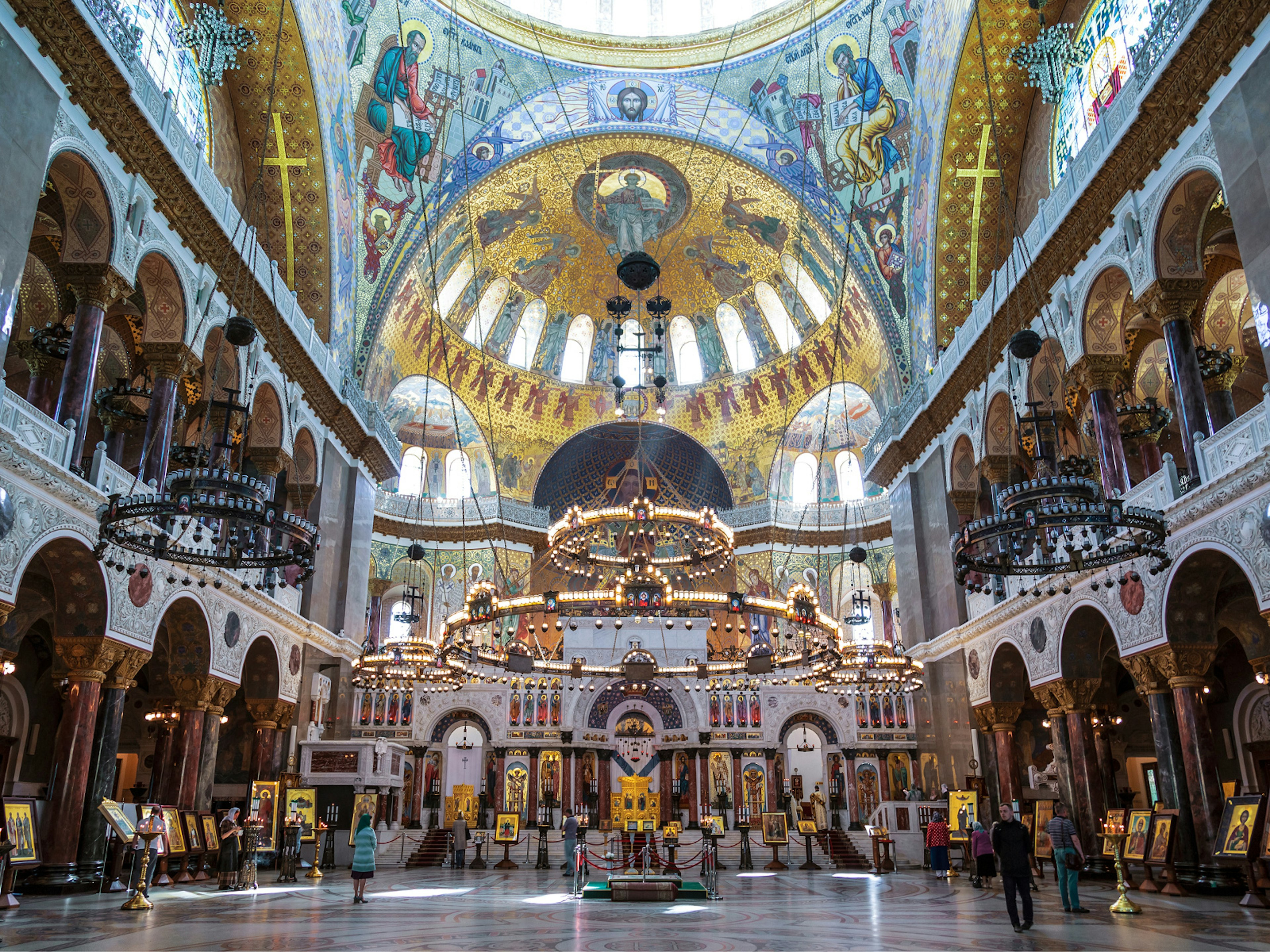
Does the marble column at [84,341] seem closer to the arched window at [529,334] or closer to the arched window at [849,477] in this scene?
the arched window at [529,334]

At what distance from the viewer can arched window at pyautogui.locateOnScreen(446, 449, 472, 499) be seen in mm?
33213

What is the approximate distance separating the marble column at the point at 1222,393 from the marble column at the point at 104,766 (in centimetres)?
1802

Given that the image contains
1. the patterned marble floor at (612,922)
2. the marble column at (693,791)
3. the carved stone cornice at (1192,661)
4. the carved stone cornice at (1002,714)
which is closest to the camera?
the patterned marble floor at (612,922)

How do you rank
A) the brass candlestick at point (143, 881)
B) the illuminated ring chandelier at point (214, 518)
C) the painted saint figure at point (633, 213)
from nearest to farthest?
the illuminated ring chandelier at point (214, 518), the brass candlestick at point (143, 881), the painted saint figure at point (633, 213)

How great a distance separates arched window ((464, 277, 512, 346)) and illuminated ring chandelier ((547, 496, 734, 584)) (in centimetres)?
1542

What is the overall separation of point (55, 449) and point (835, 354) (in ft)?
65.9

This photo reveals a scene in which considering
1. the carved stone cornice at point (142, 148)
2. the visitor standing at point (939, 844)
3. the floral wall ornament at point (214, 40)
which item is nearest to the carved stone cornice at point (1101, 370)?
the visitor standing at point (939, 844)

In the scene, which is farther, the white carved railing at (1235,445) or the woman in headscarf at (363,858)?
the woman in headscarf at (363,858)

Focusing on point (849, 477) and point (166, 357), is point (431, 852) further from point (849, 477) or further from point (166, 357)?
point (849, 477)

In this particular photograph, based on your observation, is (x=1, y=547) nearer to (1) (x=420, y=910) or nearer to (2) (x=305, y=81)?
(1) (x=420, y=910)

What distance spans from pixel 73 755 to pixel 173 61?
13.3 meters

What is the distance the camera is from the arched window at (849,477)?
1312 inches

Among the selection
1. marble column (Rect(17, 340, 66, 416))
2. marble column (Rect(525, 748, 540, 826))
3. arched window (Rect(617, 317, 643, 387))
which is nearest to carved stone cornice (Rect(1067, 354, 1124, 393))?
marble column (Rect(17, 340, 66, 416))

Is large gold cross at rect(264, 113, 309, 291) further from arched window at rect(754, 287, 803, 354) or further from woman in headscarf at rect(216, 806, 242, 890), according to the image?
arched window at rect(754, 287, 803, 354)
